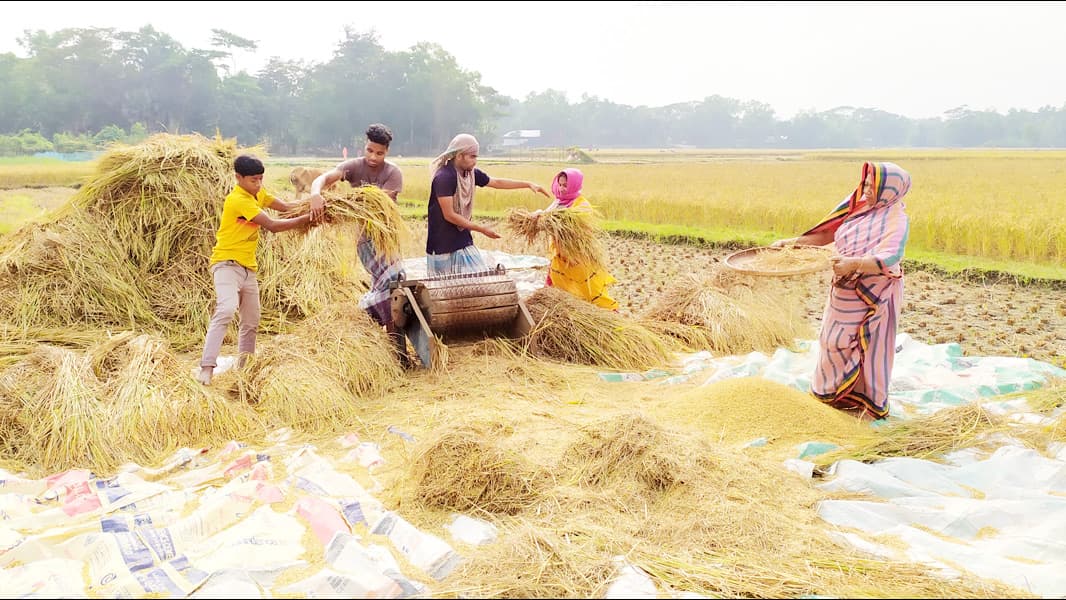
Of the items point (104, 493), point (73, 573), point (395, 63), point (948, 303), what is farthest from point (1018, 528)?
point (395, 63)

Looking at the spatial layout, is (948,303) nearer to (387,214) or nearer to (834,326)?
(834,326)

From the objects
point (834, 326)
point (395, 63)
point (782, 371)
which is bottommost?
point (782, 371)

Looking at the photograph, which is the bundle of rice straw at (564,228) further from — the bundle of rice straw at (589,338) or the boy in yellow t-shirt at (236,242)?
the boy in yellow t-shirt at (236,242)

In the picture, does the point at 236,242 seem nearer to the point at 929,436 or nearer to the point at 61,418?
the point at 61,418

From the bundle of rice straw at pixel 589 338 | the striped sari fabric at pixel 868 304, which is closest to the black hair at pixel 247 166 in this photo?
the bundle of rice straw at pixel 589 338

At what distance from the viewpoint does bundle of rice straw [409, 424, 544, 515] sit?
2789 millimetres

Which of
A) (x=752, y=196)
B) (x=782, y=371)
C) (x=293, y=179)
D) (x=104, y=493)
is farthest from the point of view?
(x=752, y=196)

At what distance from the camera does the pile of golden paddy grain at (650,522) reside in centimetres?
209

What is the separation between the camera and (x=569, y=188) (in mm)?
6035

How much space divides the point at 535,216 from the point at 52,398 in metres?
3.24

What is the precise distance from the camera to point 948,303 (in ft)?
→ 23.5

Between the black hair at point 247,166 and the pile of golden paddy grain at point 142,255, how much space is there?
6.88 ft

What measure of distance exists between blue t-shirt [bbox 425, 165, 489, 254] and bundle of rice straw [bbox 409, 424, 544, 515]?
7.84ft

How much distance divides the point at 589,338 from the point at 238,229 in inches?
95.5
